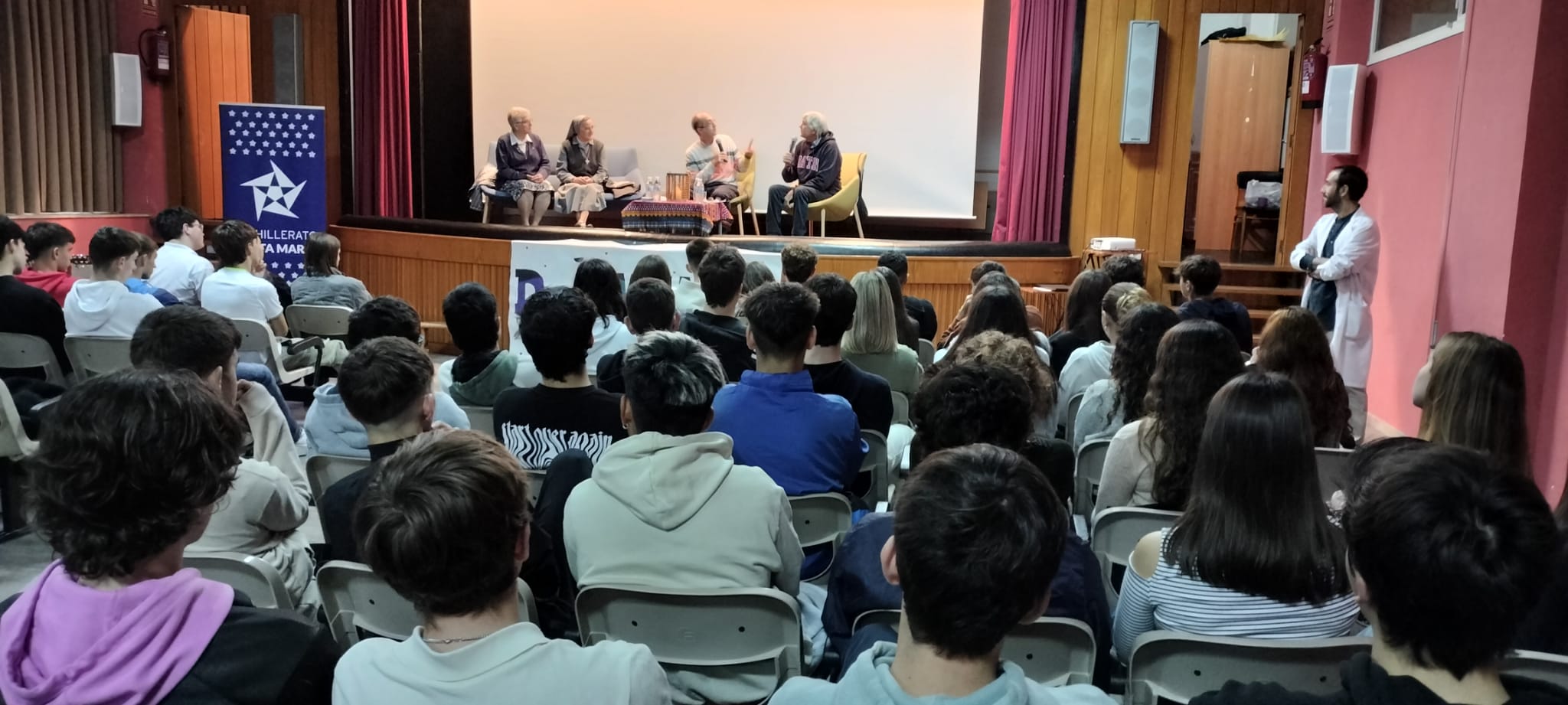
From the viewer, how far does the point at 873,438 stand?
300 cm

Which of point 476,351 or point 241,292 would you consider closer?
point 476,351

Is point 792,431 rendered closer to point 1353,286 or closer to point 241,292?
point 241,292

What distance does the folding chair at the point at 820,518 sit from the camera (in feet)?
7.93

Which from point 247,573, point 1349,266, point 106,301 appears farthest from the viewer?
point 1349,266

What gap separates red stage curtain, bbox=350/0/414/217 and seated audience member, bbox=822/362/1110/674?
8.29 meters

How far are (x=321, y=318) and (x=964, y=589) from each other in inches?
193

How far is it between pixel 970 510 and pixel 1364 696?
42cm

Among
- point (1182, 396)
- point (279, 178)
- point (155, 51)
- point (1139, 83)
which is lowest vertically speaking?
point (1182, 396)

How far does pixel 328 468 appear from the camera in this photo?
8.88 ft

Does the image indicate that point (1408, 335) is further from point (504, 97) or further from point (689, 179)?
point (504, 97)

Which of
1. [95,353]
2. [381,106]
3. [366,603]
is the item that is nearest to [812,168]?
[381,106]

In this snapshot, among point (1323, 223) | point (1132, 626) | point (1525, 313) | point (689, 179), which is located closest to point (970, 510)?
point (1132, 626)

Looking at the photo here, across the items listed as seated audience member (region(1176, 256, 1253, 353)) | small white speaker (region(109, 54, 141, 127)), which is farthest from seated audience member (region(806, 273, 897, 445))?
small white speaker (region(109, 54, 141, 127))

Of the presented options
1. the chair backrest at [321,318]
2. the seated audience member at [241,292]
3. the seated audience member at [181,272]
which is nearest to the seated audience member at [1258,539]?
the seated audience member at [241,292]
